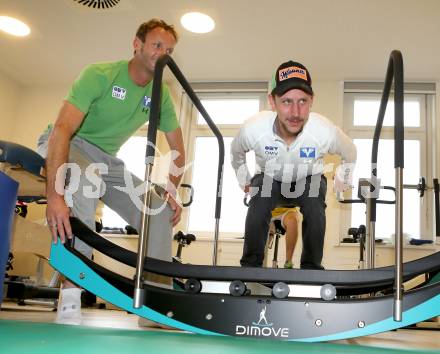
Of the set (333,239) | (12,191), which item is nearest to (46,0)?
(12,191)

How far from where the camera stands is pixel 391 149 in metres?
5.75

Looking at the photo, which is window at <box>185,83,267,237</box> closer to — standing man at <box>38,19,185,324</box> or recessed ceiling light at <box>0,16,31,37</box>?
recessed ceiling light at <box>0,16,31,37</box>

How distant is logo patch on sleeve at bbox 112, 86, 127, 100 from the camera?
244 centimetres

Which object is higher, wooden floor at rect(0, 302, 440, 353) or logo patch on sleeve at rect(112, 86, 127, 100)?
logo patch on sleeve at rect(112, 86, 127, 100)

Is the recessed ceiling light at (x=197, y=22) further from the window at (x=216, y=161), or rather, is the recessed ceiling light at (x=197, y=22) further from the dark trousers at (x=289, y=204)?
the dark trousers at (x=289, y=204)

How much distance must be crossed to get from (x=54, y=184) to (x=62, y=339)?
2.57ft

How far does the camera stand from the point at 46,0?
4.82 metres

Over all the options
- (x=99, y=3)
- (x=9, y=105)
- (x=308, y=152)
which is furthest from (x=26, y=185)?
(x=9, y=105)

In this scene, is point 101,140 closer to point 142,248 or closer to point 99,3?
point 142,248

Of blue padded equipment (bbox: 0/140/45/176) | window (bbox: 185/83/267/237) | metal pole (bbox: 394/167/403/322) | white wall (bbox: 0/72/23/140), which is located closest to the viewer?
metal pole (bbox: 394/167/403/322)

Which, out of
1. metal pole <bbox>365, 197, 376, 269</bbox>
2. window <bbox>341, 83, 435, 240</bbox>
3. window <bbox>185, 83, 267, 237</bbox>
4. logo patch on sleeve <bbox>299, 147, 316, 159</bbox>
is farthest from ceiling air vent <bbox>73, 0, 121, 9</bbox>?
metal pole <bbox>365, 197, 376, 269</bbox>

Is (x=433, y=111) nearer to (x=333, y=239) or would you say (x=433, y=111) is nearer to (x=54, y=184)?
(x=333, y=239)

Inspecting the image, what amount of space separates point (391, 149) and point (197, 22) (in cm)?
271

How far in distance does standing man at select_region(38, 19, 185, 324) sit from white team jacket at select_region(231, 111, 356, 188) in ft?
1.64
